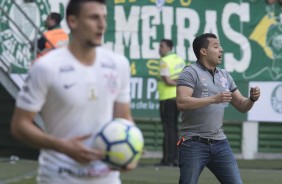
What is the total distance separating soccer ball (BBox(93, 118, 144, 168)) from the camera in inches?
194

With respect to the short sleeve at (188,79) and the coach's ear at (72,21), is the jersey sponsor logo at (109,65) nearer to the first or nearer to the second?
the coach's ear at (72,21)

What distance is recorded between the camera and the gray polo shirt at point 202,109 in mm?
8266

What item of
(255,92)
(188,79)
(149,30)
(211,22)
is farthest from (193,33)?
(255,92)

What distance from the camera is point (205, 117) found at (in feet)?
27.2

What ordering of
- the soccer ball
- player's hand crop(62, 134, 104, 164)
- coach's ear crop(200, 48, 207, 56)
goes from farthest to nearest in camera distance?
1. coach's ear crop(200, 48, 207, 56)
2. the soccer ball
3. player's hand crop(62, 134, 104, 164)

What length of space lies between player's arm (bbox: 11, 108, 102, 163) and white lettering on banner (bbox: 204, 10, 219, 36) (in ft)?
35.7

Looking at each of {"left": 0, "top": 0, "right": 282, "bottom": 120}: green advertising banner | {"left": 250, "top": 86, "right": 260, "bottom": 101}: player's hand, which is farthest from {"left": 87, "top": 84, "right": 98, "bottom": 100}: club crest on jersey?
{"left": 0, "top": 0, "right": 282, "bottom": 120}: green advertising banner

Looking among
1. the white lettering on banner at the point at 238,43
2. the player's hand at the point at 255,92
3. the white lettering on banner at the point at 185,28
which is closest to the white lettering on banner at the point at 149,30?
the white lettering on banner at the point at 185,28

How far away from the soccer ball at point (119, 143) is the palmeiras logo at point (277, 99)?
35.1 ft

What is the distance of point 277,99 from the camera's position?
1555 cm

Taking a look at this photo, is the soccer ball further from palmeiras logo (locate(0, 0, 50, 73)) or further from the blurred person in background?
palmeiras logo (locate(0, 0, 50, 73))

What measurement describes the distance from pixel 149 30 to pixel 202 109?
757 centimetres

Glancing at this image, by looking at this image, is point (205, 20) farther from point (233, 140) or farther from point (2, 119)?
point (2, 119)

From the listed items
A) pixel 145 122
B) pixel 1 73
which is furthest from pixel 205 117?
pixel 145 122
